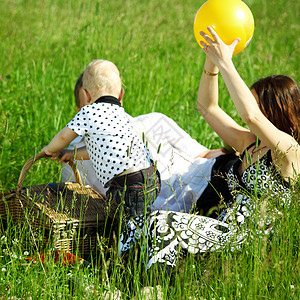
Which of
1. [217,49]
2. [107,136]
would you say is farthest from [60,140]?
[217,49]

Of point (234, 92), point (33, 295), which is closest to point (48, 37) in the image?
point (234, 92)

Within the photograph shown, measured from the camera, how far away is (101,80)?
2887 millimetres

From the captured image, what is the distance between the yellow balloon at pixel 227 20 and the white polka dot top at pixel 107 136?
2.28 feet

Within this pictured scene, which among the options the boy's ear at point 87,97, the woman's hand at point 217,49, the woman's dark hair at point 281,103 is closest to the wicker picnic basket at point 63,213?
the boy's ear at point 87,97

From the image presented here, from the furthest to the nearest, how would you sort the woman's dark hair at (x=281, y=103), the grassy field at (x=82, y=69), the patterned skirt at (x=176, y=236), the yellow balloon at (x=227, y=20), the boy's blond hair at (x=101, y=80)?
the boy's blond hair at (x=101, y=80)
the woman's dark hair at (x=281, y=103)
the yellow balloon at (x=227, y=20)
the patterned skirt at (x=176, y=236)
the grassy field at (x=82, y=69)

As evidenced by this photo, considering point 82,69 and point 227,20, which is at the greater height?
point 227,20

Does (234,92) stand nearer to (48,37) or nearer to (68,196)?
(68,196)

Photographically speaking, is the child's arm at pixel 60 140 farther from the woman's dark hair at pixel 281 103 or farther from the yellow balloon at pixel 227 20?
the woman's dark hair at pixel 281 103

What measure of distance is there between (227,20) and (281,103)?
1.89 feet

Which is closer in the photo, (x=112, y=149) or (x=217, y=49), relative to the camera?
(x=217, y=49)

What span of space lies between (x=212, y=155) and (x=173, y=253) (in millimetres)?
1322

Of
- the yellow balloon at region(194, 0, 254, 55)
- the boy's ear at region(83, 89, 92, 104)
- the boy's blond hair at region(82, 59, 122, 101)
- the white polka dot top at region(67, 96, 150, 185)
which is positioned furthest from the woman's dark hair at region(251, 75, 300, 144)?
the boy's ear at region(83, 89, 92, 104)

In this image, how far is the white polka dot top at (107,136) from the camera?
2730 millimetres

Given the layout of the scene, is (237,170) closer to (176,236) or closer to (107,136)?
(176,236)
